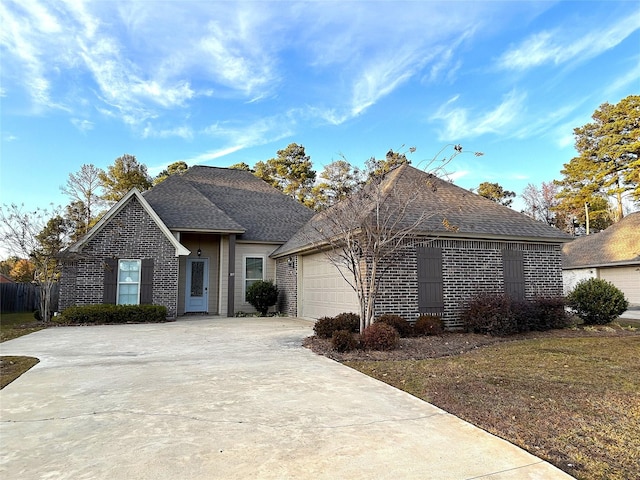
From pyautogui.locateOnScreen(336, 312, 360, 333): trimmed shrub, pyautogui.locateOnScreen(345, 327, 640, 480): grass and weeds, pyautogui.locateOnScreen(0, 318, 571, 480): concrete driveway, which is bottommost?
pyautogui.locateOnScreen(345, 327, 640, 480): grass and weeds

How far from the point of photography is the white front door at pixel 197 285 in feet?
55.8

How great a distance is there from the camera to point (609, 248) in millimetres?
23547

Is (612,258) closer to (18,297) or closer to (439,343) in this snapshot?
(439,343)

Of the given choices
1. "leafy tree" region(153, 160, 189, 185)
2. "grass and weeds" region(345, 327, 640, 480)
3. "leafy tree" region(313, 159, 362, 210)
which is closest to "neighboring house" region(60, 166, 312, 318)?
"leafy tree" region(313, 159, 362, 210)

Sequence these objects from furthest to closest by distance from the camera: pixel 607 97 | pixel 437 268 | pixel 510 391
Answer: pixel 607 97 < pixel 437 268 < pixel 510 391

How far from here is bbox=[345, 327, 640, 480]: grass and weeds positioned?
3.22m

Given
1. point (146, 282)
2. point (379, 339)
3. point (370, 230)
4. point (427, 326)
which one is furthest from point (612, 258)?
point (146, 282)

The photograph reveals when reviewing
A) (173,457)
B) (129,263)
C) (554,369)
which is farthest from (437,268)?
(129,263)

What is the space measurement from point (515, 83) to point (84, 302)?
16.7m

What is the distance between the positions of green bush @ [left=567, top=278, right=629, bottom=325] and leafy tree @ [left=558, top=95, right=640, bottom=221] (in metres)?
22.7

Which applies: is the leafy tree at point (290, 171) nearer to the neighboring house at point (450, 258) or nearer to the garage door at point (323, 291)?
the garage door at point (323, 291)

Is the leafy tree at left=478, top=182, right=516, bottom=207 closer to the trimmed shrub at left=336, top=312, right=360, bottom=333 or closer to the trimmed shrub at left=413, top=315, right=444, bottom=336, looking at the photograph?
the trimmed shrub at left=413, top=315, right=444, bottom=336

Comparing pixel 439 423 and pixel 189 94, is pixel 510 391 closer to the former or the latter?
pixel 439 423

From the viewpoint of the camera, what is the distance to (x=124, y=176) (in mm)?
29125
